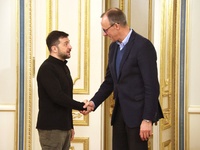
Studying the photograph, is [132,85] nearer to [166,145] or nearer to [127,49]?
[127,49]

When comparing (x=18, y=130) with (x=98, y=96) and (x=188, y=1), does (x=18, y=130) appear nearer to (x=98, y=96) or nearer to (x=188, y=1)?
(x=98, y=96)

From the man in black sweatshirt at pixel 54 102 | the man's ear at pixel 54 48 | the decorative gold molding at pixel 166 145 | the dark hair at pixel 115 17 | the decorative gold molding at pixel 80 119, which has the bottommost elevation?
the decorative gold molding at pixel 166 145

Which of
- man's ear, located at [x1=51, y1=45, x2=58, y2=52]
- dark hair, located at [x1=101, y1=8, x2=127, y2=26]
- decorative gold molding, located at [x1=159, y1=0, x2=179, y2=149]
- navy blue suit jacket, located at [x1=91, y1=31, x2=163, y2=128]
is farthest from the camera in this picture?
decorative gold molding, located at [x1=159, y1=0, x2=179, y2=149]

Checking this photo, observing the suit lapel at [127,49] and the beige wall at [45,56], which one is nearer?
the suit lapel at [127,49]

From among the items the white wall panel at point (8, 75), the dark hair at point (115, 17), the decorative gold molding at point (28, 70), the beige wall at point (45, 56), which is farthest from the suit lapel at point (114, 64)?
the white wall panel at point (8, 75)

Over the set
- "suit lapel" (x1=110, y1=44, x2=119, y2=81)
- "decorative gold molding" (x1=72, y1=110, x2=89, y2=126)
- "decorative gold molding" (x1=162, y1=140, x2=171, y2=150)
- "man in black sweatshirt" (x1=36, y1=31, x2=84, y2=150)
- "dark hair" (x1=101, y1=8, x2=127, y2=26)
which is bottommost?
"decorative gold molding" (x1=162, y1=140, x2=171, y2=150)

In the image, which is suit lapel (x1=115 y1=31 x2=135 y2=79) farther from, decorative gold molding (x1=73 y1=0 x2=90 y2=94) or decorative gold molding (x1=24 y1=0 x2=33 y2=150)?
decorative gold molding (x1=24 y1=0 x2=33 y2=150)

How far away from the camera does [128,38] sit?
2420 mm

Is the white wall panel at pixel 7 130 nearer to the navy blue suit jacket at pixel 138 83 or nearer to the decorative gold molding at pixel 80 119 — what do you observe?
the decorative gold molding at pixel 80 119

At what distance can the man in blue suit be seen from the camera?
2299 millimetres

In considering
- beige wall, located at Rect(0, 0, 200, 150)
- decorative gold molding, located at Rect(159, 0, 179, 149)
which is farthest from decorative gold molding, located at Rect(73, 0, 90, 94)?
decorative gold molding, located at Rect(159, 0, 179, 149)

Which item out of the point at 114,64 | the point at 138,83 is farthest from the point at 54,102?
the point at 138,83

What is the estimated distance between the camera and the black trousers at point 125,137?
2.35 m

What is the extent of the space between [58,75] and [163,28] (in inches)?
41.1
